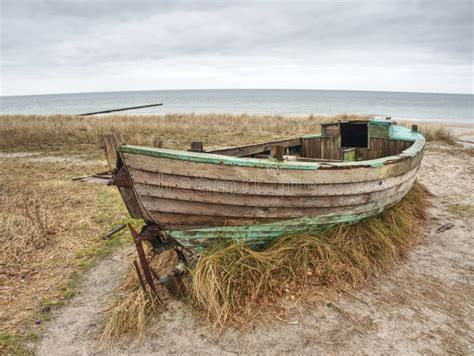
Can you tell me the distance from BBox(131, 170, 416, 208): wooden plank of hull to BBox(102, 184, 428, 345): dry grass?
476 millimetres

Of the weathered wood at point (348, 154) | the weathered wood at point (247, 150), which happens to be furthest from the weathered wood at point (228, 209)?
the weathered wood at point (348, 154)

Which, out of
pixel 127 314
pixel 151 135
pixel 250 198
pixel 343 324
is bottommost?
pixel 343 324

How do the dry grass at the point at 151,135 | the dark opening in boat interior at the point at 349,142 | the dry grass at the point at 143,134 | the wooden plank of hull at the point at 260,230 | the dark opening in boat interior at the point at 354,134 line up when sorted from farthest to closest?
the dry grass at the point at 143,134 < the dry grass at the point at 151,135 < the dark opening in boat interior at the point at 354,134 < the dark opening in boat interior at the point at 349,142 < the wooden plank of hull at the point at 260,230

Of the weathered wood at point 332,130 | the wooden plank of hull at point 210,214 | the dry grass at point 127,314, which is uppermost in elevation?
the weathered wood at point 332,130

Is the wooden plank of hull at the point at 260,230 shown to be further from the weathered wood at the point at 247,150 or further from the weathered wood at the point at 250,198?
the weathered wood at the point at 247,150

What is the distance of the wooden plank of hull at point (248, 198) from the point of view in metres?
3.03

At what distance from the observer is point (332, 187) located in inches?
139

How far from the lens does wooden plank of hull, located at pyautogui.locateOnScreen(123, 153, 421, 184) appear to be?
9.57 ft

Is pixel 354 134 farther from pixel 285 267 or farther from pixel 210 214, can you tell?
pixel 210 214

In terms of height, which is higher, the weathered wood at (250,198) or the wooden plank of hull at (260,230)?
the weathered wood at (250,198)

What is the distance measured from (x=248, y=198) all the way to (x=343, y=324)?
4.94 feet

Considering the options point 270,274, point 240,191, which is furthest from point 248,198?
point 270,274

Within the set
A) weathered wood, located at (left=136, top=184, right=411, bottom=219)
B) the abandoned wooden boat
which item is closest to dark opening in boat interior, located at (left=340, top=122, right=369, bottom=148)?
the abandoned wooden boat

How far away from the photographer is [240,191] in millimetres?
3158
